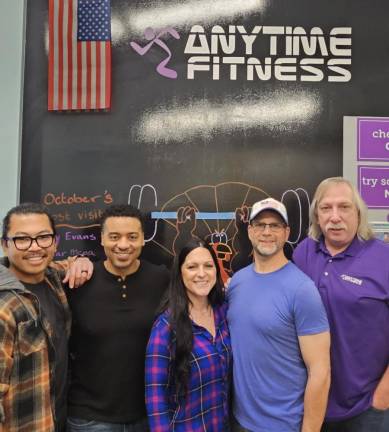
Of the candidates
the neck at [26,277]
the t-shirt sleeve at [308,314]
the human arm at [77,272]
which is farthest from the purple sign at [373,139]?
the neck at [26,277]

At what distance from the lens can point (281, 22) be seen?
265cm

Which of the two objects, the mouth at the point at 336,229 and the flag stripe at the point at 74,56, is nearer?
the mouth at the point at 336,229

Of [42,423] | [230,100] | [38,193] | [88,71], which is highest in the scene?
[88,71]

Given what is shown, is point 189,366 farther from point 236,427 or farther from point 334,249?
point 334,249

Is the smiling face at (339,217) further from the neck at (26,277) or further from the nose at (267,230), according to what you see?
the neck at (26,277)

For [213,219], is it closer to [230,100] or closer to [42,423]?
[230,100]

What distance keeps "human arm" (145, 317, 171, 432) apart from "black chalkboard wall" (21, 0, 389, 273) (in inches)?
42.2

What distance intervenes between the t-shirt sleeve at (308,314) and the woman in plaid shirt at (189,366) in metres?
0.35

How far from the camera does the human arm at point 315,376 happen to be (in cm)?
153

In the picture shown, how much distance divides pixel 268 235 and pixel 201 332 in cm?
52

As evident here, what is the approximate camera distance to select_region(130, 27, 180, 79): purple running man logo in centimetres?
265

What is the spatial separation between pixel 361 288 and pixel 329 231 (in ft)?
0.94

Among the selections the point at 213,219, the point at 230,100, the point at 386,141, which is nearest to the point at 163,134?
the point at 230,100

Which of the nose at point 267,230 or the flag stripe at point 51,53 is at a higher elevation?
the flag stripe at point 51,53
